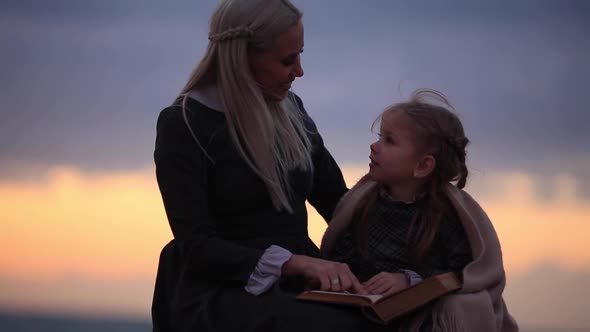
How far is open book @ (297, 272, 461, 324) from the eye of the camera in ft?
7.36

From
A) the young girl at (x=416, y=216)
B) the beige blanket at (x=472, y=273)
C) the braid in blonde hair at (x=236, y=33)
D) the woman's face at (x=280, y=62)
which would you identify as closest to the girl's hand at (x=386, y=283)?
the young girl at (x=416, y=216)

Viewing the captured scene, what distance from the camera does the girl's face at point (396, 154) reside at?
2.61 meters

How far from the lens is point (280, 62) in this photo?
2.60 m

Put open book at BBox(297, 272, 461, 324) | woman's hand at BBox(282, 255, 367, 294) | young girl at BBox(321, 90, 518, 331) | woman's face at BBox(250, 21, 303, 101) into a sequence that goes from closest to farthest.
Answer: open book at BBox(297, 272, 461, 324) < woman's hand at BBox(282, 255, 367, 294) < young girl at BBox(321, 90, 518, 331) < woman's face at BBox(250, 21, 303, 101)

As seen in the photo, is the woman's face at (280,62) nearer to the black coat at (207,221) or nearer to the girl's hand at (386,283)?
the black coat at (207,221)

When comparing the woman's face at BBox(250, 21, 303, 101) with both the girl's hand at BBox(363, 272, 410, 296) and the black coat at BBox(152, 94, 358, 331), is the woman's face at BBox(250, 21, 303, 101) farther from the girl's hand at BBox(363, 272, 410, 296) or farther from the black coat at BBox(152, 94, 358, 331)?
the girl's hand at BBox(363, 272, 410, 296)

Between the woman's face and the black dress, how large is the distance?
0.14 meters

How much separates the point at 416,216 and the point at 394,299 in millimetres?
356

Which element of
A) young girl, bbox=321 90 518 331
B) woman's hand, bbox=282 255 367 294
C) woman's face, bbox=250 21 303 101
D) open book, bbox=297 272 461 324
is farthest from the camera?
woman's face, bbox=250 21 303 101

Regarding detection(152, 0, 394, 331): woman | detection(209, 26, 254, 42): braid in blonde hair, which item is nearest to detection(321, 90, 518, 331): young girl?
detection(152, 0, 394, 331): woman

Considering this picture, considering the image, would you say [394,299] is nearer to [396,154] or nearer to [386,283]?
[386,283]

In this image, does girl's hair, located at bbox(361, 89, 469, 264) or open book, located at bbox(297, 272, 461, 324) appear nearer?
open book, located at bbox(297, 272, 461, 324)

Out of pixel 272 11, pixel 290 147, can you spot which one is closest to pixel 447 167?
pixel 290 147

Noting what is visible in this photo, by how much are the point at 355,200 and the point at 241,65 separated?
1.35 feet
